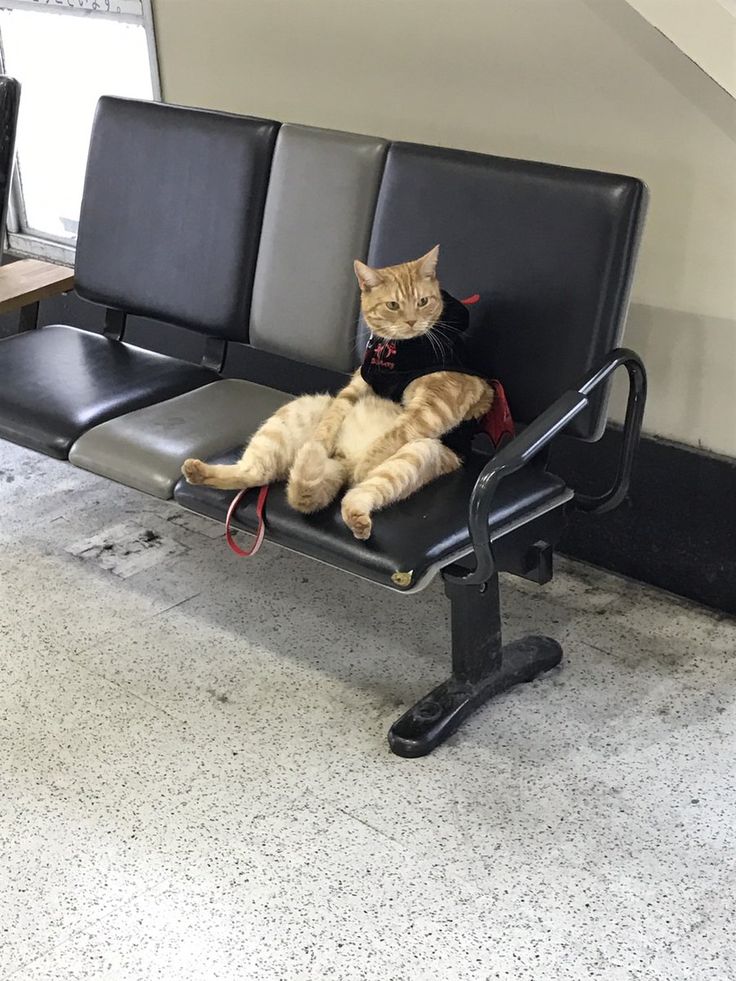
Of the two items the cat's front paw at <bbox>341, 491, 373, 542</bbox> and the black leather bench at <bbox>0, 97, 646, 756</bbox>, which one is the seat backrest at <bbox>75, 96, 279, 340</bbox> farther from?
the cat's front paw at <bbox>341, 491, 373, 542</bbox>

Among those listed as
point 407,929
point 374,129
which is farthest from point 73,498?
point 407,929

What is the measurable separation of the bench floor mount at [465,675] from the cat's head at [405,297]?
52 cm

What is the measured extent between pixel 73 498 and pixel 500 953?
204cm

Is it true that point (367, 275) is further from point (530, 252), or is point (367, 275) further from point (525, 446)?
point (525, 446)

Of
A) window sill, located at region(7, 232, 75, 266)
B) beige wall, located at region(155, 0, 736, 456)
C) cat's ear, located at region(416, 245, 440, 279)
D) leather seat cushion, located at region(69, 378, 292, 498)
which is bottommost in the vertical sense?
leather seat cushion, located at region(69, 378, 292, 498)

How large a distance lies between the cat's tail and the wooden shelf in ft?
4.07

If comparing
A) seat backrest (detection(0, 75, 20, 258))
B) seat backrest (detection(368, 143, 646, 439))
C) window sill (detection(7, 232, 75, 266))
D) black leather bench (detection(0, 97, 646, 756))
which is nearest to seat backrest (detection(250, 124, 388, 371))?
black leather bench (detection(0, 97, 646, 756))

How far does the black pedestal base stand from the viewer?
2469mm

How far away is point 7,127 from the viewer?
135 inches

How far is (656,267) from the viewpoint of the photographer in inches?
113

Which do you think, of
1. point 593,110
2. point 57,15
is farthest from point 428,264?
point 57,15

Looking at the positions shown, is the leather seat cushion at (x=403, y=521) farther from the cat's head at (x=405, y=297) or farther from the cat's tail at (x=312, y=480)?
the cat's head at (x=405, y=297)

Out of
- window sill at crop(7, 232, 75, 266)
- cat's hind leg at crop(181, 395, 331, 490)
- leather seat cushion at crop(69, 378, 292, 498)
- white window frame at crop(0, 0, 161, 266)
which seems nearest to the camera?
cat's hind leg at crop(181, 395, 331, 490)

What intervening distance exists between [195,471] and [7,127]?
1508 millimetres
